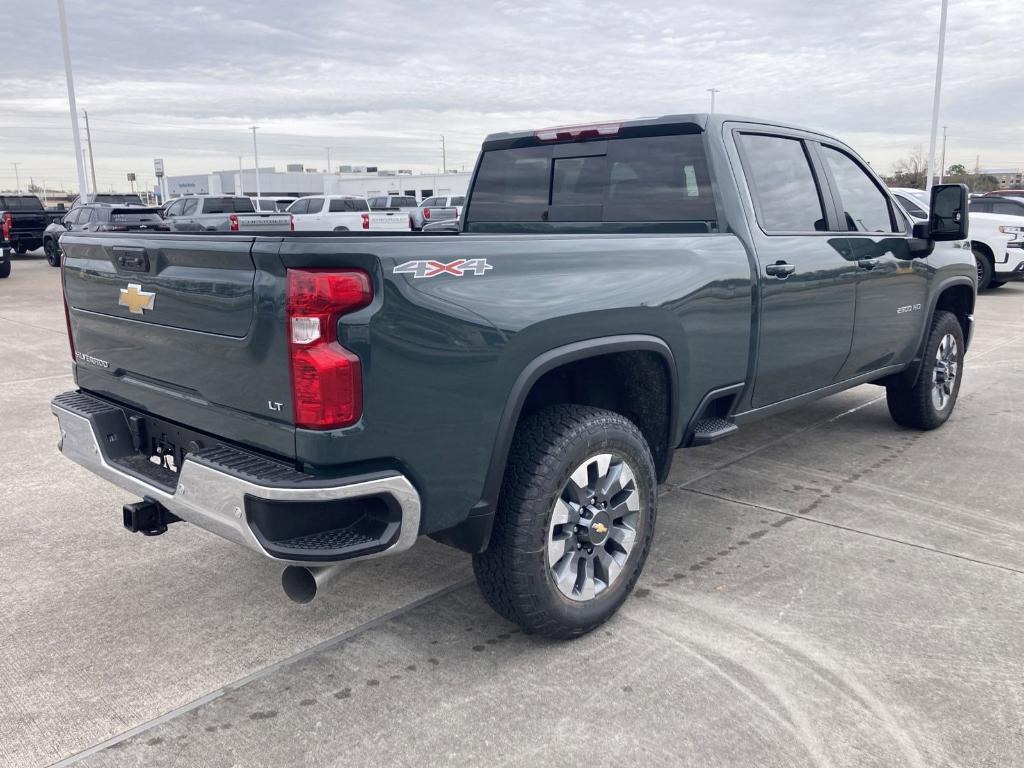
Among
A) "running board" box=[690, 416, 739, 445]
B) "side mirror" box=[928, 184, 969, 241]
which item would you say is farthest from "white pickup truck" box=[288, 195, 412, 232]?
"running board" box=[690, 416, 739, 445]

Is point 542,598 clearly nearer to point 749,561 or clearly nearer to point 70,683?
point 749,561

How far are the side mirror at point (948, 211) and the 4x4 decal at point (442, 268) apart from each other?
3498 mm

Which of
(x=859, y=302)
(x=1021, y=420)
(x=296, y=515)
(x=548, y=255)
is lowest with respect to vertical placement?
(x=1021, y=420)

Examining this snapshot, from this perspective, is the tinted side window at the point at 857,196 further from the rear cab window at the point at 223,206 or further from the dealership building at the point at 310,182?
the dealership building at the point at 310,182

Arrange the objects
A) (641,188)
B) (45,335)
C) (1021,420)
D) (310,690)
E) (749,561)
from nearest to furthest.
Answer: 1. (310,690)
2. (749,561)
3. (641,188)
4. (1021,420)
5. (45,335)

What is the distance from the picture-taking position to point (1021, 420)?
261 inches

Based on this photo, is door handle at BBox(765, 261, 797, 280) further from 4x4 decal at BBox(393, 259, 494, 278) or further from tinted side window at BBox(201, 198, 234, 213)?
tinted side window at BBox(201, 198, 234, 213)

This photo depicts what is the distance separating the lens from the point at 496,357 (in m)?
2.84

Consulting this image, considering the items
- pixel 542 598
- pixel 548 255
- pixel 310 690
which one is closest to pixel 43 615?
→ pixel 310 690

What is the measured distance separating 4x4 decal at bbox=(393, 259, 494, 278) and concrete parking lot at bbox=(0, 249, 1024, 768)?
1.40 meters

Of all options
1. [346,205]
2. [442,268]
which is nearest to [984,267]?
[442,268]

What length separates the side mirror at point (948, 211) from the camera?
201 inches

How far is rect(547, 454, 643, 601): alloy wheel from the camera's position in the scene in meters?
3.18

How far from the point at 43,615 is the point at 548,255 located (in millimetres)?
2466
